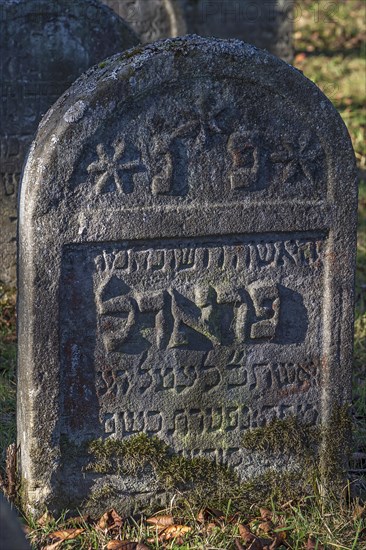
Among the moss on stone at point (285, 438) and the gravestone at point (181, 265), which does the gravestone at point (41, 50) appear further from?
the moss on stone at point (285, 438)

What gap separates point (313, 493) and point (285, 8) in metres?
6.31

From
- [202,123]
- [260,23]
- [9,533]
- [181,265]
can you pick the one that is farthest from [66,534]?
[260,23]

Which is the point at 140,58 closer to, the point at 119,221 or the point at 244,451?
the point at 119,221

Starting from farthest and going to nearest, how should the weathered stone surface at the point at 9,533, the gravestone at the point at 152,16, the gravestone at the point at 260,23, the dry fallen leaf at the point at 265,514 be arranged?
the gravestone at the point at 260,23 → the gravestone at the point at 152,16 → the dry fallen leaf at the point at 265,514 → the weathered stone surface at the point at 9,533

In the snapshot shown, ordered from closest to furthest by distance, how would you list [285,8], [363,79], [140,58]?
[140,58] → [285,8] → [363,79]

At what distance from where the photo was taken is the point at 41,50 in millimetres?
4934

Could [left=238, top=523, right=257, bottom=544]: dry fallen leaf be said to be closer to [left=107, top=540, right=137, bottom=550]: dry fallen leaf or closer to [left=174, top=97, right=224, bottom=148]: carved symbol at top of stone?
[left=107, top=540, right=137, bottom=550]: dry fallen leaf

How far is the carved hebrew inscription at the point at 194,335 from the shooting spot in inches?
123

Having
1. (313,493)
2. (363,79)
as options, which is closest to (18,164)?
(313,493)

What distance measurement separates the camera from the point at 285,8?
8.74 metres

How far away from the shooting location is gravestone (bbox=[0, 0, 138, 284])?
4.82m

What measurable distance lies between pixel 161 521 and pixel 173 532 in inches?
3.1

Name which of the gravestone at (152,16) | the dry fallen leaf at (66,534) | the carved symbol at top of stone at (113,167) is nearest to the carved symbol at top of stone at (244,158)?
the carved symbol at top of stone at (113,167)

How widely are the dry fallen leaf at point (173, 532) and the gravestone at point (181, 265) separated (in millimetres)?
155
